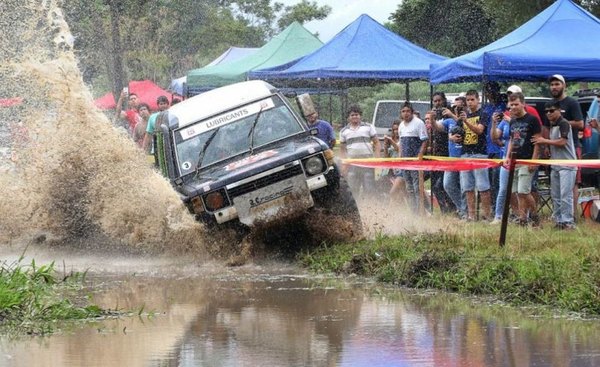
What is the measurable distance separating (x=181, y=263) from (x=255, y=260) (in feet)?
2.74

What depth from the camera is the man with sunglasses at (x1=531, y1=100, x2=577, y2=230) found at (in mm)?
14719

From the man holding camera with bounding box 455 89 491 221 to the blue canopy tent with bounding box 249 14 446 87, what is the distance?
5.91 m

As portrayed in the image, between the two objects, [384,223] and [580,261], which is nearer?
[580,261]

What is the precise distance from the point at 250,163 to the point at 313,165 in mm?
679

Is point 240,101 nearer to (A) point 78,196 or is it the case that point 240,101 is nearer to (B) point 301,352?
(A) point 78,196

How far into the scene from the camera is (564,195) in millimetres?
14750

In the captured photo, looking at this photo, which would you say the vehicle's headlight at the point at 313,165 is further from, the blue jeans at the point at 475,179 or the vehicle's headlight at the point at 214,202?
the blue jeans at the point at 475,179

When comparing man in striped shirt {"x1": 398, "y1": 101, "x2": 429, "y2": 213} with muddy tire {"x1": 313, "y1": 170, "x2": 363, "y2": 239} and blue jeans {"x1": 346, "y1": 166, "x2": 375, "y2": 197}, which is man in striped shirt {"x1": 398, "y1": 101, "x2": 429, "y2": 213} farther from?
muddy tire {"x1": 313, "y1": 170, "x2": 363, "y2": 239}

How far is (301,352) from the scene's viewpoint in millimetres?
8273

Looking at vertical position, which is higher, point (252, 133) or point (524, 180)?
point (252, 133)

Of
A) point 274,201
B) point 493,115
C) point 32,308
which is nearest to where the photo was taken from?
point 32,308

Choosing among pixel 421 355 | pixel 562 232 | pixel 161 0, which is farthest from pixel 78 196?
pixel 161 0

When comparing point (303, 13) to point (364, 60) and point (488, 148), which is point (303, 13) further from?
point (488, 148)

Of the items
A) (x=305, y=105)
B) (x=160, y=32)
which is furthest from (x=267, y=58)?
(x=160, y=32)
